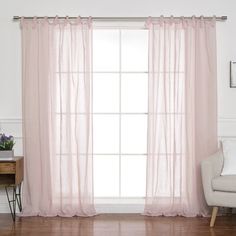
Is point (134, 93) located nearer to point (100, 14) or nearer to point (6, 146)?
point (100, 14)

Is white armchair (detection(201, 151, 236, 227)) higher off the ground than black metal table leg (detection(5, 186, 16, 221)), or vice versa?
white armchair (detection(201, 151, 236, 227))

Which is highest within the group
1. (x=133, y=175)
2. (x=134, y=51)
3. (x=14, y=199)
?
(x=134, y=51)

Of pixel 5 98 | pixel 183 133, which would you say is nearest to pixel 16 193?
pixel 5 98

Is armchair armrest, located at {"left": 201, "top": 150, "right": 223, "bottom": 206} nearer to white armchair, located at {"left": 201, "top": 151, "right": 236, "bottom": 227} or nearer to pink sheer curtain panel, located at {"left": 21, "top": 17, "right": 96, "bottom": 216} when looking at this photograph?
white armchair, located at {"left": 201, "top": 151, "right": 236, "bottom": 227}

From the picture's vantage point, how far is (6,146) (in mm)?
4715

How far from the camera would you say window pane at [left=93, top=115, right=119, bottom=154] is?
A: 5223 mm

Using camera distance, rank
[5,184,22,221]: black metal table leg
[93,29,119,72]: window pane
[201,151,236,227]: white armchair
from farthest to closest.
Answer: [93,29,119,72]: window pane < [5,184,22,221]: black metal table leg < [201,151,236,227]: white armchair

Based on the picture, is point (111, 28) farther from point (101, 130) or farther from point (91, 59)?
point (101, 130)

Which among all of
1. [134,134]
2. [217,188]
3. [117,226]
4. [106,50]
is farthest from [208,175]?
[106,50]

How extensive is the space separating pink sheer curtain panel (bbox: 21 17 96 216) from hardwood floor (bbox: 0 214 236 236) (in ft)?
0.77

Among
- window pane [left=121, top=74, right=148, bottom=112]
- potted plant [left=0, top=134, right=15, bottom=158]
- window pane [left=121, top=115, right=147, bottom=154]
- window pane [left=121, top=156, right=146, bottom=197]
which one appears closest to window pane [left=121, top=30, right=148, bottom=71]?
window pane [left=121, top=74, right=148, bottom=112]

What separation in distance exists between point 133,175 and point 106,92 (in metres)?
1.04

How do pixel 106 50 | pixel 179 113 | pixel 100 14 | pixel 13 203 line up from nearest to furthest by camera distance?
pixel 13 203 → pixel 179 113 → pixel 100 14 → pixel 106 50

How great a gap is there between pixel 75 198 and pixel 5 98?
4.55ft
